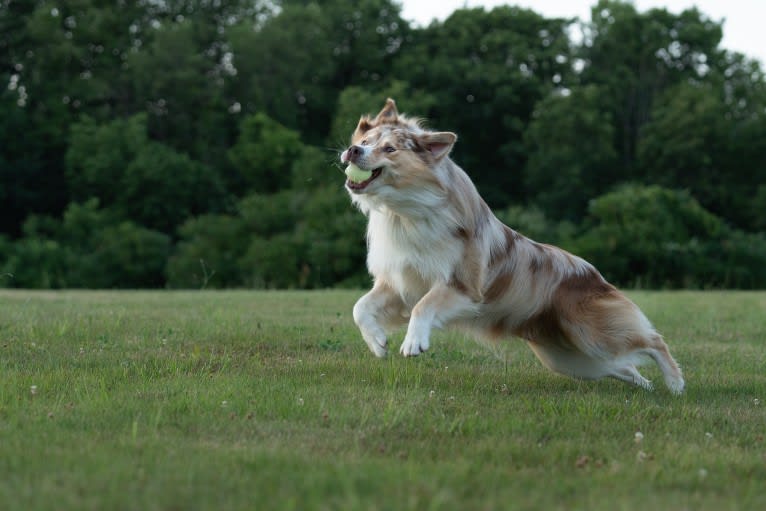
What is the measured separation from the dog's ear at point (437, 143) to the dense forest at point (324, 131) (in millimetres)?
25373

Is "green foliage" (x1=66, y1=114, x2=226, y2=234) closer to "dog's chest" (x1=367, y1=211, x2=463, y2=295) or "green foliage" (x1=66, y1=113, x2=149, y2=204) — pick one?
"green foliage" (x1=66, y1=113, x2=149, y2=204)

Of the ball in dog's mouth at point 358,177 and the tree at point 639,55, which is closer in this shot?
the ball in dog's mouth at point 358,177

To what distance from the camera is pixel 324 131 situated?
49.5 m

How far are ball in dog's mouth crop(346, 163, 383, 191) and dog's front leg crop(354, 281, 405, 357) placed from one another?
90cm

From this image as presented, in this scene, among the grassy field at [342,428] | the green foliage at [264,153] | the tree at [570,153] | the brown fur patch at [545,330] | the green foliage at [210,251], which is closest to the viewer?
the grassy field at [342,428]

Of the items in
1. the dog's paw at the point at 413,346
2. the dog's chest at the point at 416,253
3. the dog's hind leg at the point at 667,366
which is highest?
the dog's chest at the point at 416,253

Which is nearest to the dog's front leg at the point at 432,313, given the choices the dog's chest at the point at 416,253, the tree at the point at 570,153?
the dog's chest at the point at 416,253

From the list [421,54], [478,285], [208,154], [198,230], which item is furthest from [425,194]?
[421,54]

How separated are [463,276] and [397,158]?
1.11 meters

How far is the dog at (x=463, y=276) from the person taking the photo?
723 centimetres

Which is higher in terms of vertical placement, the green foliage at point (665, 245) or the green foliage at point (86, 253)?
the green foliage at point (665, 245)

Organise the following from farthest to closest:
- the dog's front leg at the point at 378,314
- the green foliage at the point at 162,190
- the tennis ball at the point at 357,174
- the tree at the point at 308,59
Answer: the tree at the point at 308,59 → the green foliage at the point at 162,190 → the dog's front leg at the point at 378,314 → the tennis ball at the point at 357,174

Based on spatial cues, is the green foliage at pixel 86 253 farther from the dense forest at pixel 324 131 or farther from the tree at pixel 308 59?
the tree at pixel 308 59

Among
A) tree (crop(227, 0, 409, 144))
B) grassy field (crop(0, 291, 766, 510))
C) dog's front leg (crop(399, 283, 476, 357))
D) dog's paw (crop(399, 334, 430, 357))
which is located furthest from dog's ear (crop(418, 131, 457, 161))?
tree (crop(227, 0, 409, 144))
